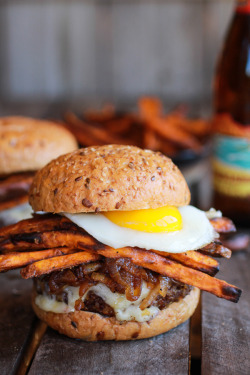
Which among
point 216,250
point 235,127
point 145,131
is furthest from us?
point 145,131

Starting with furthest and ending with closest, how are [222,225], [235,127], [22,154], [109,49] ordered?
1. [109,49]
2. [235,127]
3. [22,154]
4. [222,225]

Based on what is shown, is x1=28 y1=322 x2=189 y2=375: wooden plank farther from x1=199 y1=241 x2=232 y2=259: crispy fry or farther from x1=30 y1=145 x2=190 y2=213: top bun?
x1=30 y1=145 x2=190 y2=213: top bun

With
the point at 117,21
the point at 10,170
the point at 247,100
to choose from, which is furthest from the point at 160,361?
the point at 117,21

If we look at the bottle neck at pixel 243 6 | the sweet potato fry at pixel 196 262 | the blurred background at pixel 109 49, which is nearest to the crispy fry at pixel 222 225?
the sweet potato fry at pixel 196 262

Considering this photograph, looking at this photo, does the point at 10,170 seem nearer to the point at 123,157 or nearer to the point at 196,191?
the point at 123,157

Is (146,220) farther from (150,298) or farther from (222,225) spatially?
(222,225)

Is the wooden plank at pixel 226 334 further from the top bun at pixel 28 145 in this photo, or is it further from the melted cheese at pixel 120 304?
the top bun at pixel 28 145

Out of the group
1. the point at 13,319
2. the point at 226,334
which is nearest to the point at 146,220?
the point at 226,334
